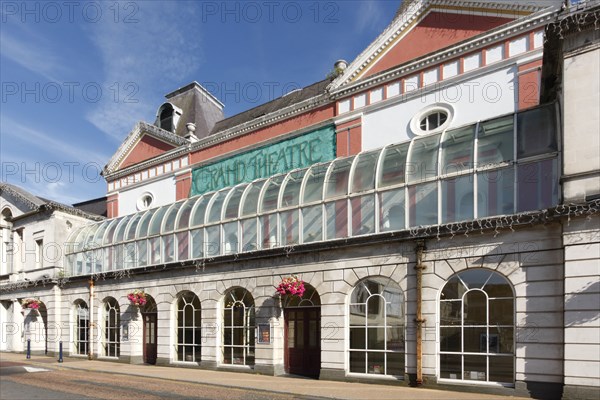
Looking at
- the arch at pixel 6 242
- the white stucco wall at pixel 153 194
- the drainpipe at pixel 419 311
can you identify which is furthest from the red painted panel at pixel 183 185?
the drainpipe at pixel 419 311

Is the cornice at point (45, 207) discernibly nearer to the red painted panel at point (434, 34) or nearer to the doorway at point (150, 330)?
the doorway at point (150, 330)

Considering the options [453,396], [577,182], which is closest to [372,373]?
[453,396]

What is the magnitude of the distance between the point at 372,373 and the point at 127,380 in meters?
8.77

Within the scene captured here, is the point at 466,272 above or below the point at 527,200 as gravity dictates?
below

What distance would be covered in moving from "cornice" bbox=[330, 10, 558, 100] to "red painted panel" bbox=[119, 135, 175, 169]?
488 inches

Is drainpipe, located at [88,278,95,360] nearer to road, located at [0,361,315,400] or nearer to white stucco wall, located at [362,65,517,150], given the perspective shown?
road, located at [0,361,315,400]

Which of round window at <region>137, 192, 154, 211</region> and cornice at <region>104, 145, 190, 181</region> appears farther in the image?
round window at <region>137, 192, 154, 211</region>

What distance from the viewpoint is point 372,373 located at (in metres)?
14.8

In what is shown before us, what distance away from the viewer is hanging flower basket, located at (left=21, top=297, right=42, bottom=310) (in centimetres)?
2708

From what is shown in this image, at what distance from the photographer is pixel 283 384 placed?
14711mm

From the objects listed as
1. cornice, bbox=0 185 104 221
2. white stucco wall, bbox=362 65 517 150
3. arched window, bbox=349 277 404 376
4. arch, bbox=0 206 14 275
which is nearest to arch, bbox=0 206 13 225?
arch, bbox=0 206 14 275

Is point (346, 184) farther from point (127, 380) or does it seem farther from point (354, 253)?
point (127, 380)

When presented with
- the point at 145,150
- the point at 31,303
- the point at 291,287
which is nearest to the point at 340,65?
the point at 291,287

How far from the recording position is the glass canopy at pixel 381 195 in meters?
13.0
